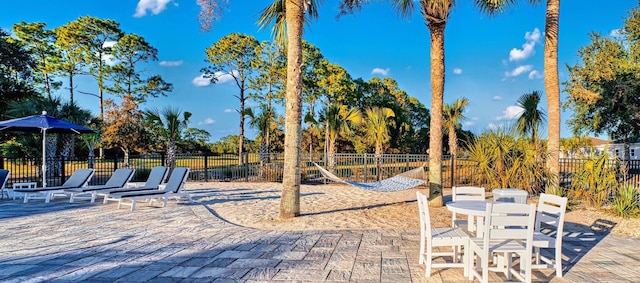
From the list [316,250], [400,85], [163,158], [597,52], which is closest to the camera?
[316,250]

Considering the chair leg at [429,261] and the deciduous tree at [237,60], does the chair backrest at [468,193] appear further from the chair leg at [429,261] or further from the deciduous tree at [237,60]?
the deciduous tree at [237,60]

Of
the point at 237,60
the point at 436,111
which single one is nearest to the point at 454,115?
the point at 436,111

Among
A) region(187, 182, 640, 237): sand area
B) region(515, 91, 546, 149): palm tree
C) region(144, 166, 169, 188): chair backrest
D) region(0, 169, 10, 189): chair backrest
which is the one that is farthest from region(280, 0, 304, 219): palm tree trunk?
region(515, 91, 546, 149): palm tree

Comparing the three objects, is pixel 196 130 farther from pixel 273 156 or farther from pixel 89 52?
pixel 273 156

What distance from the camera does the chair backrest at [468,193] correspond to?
5027mm

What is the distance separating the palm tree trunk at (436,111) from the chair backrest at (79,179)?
901 cm

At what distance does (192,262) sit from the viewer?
4.17 meters

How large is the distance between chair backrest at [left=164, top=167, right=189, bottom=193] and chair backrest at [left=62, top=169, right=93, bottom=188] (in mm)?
2732

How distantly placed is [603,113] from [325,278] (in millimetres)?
22457

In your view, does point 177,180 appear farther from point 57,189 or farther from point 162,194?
point 57,189

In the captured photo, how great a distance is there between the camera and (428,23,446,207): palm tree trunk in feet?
27.3

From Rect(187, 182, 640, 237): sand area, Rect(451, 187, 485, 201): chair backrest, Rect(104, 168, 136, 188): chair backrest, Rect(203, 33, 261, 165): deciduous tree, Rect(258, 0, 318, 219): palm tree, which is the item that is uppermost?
Rect(203, 33, 261, 165): deciduous tree

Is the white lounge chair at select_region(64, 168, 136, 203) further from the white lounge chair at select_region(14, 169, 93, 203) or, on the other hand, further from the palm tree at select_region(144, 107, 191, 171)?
the palm tree at select_region(144, 107, 191, 171)

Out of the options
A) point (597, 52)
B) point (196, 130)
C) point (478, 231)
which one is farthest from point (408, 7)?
point (196, 130)
